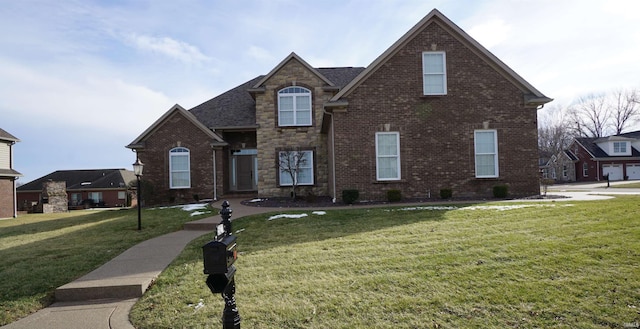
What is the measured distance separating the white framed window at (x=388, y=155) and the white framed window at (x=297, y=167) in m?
4.77

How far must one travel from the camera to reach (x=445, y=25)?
1392 cm

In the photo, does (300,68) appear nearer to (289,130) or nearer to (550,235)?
(289,130)

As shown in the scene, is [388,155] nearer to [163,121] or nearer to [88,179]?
[163,121]

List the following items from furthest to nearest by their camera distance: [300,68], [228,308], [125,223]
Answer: [300,68] → [125,223] → [228,308]

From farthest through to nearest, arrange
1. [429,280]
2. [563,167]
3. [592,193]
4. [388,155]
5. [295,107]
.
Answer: [563,167]
[295,107]
[592,193]
[388,155]
[429,280]

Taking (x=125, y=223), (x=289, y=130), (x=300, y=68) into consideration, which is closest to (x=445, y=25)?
(x=300, y=68)

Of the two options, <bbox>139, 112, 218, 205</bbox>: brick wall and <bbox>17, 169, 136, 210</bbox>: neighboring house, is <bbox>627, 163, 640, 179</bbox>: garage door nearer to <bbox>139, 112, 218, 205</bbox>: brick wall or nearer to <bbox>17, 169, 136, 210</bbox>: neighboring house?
<bbox>139, 112, 218, 205</bbox>: brick wall

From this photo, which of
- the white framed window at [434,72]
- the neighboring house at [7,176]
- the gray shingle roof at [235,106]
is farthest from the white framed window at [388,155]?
the neighboring house at [7,176]

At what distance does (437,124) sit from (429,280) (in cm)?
1024

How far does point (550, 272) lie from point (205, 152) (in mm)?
16667

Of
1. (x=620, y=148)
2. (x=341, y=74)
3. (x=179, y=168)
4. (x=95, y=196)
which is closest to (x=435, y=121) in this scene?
(x=341, y=74)

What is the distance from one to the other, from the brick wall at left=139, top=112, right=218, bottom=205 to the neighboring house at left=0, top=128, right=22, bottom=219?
13699 millimetres

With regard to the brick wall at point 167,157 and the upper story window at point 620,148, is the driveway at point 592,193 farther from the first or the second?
the upper story window at point 620,148

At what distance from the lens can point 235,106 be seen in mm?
20719
